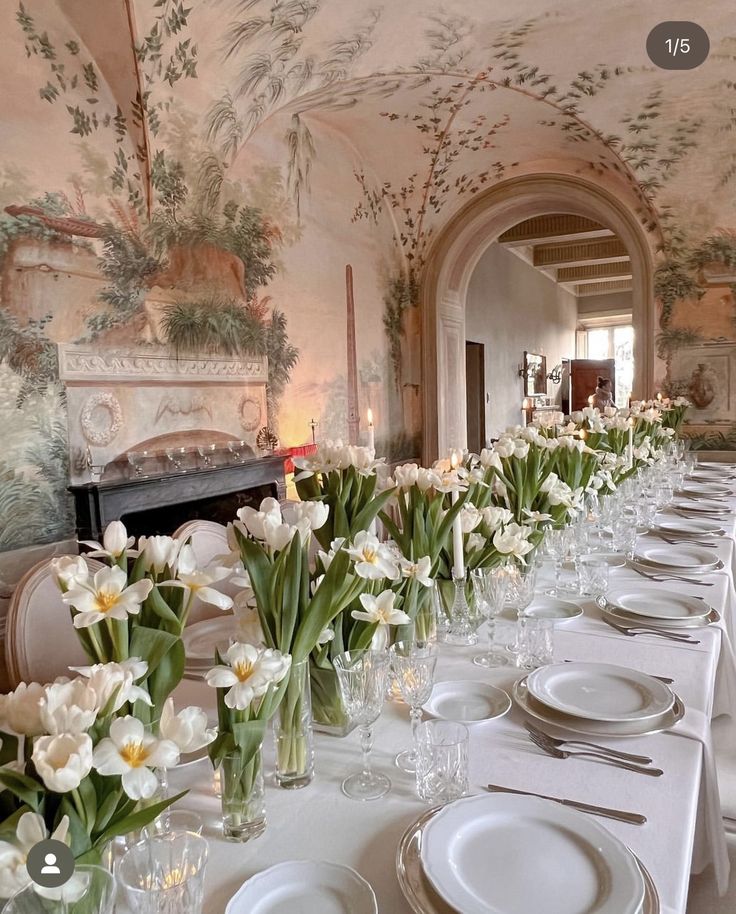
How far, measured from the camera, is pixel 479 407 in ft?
36.2

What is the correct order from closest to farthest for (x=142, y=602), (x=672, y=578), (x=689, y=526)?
(x=142, y=602) < (x=672, y=578) < (x=689, y=526)

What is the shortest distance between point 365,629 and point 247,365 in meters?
4.37

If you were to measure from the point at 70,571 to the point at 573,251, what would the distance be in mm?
12956

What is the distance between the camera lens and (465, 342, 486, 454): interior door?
10.9 m

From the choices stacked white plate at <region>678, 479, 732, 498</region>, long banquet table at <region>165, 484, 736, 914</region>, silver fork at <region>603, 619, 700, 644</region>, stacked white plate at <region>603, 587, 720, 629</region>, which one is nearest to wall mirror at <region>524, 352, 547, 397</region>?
stacked white plate at <region>678, 479, 732, 498</region>

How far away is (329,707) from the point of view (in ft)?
4.54

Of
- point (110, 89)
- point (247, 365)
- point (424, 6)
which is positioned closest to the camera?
point (110, 89)

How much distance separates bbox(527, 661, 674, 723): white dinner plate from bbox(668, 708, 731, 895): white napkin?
6cm

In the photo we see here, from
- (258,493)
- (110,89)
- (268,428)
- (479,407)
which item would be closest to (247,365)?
(268,428)

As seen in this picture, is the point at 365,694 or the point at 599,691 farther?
the point at 599,691

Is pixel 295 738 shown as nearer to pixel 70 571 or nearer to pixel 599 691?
pixel 70 571

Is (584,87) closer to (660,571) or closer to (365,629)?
(660,571)

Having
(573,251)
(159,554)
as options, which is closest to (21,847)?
(159,554)

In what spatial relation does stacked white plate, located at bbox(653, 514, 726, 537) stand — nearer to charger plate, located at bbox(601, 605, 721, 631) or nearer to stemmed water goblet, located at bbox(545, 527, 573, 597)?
stemmed water goblet, located at bbox(545, 527, 573, 597)
